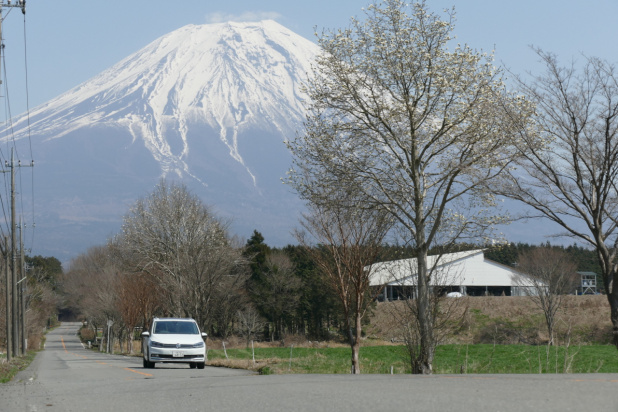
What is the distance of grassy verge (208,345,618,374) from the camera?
86.5ft

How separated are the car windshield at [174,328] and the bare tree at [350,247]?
15.5 feet

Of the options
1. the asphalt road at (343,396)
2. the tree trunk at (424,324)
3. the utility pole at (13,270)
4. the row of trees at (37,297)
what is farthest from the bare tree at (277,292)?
the asphalt road at (343,396)

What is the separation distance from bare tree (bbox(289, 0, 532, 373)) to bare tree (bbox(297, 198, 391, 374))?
1247mm

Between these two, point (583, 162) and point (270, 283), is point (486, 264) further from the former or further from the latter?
point (583, 162)

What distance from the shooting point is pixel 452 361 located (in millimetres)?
47188

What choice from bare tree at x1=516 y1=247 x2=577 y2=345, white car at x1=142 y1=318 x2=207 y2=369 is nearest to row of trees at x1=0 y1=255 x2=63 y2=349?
white car at x1=142 y1=318 x2=207 y2=369

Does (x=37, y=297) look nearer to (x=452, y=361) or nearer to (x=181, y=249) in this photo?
(x=181, y=249)

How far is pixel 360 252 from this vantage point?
26.7m

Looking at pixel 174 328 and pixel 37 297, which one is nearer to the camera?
pixel 174 328

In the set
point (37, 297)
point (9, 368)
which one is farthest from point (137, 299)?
point (37, 297)

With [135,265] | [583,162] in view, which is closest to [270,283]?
[135,265]

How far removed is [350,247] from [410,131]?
5032 mm

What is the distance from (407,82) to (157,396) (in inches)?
546

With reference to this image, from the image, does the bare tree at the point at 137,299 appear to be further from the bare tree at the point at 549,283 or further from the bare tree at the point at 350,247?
the bare tree at the point at 350,247
